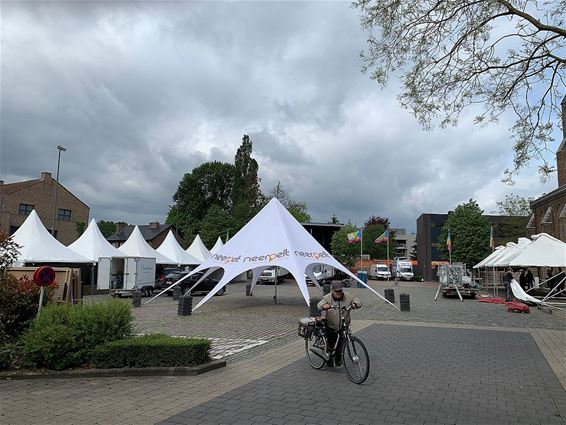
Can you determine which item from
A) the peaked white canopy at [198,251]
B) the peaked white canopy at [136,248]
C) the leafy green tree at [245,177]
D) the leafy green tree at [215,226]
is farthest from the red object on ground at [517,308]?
the leafy green tree at [245,177]

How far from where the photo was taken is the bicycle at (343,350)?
6.96 m

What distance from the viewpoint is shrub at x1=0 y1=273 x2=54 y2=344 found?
28.5ft

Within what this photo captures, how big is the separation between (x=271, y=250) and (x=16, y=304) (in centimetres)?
1080

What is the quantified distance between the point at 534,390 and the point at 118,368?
6.51m

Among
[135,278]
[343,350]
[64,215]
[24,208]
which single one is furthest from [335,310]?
[64,215]

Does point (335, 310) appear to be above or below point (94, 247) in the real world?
below

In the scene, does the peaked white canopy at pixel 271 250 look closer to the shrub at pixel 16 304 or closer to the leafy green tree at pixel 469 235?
the shrub at pixel 16 304

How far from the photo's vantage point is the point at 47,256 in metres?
24.5

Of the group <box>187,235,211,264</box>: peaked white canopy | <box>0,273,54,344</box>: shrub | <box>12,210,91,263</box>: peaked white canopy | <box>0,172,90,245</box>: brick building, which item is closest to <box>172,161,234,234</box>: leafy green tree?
<box>0,172,90,245</box>: brick building

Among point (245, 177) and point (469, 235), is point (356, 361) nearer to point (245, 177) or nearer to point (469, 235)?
point (469, 235)

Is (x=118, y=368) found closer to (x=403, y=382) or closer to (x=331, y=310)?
(x=331, y=310)

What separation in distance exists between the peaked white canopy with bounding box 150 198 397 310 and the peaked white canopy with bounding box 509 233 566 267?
917 cm

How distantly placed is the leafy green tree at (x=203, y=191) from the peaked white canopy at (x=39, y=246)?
41.0m

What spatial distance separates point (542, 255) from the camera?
23375mm
